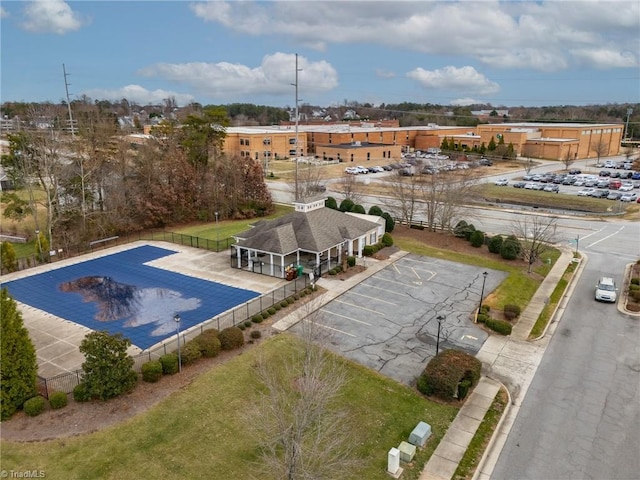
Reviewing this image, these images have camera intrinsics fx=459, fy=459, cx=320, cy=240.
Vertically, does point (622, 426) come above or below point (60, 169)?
below

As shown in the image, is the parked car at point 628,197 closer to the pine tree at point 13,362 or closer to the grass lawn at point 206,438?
the grass lawn at point 206,438

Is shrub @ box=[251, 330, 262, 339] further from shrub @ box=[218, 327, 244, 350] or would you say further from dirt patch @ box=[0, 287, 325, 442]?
dirt patch @ box=[0, 287, 325, 442]

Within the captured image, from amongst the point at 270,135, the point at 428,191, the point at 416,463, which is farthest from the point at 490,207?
the point at 270,135

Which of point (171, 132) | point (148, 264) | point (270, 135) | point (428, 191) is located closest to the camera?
point (148, 264)

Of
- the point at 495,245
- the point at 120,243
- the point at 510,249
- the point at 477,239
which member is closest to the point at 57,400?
the point at 120,243

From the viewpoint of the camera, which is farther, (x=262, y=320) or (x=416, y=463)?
(x=262, y=320)

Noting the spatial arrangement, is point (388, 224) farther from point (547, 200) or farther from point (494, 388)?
point (547, 200)

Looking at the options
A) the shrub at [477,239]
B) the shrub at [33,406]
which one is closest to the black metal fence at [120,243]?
the shrub at [33,406]

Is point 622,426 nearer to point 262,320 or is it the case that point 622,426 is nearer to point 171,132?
point 262,320
